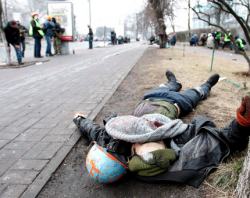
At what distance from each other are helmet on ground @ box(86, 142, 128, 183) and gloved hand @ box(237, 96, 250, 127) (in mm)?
1101

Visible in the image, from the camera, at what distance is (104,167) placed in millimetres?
1977

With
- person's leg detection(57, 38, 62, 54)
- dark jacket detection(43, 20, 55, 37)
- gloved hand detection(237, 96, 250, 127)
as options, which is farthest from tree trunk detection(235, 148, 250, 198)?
person's leg detection(57, 38, 62, 54)

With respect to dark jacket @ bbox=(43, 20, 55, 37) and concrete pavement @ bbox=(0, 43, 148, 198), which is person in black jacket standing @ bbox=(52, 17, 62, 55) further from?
concrete pavement @ bbox=(0, 43, 148, 198)

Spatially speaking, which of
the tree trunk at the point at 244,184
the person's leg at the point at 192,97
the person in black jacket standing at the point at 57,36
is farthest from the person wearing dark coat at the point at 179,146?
the person in black jacket standing at the point at 57,36

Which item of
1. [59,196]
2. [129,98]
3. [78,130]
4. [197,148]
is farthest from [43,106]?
[197,148]

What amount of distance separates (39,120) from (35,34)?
879cm

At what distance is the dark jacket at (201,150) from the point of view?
197 centimetres

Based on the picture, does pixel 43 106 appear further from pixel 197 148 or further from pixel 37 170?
pixel 197 148

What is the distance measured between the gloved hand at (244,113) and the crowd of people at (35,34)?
359 inches

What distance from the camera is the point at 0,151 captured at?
2.59 metres

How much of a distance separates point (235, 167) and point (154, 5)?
16.8 m

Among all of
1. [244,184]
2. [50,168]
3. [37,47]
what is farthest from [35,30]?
[244,184]

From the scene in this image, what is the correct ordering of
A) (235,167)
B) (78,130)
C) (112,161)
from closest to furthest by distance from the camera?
(235,167)
(112,161)
(78,130)

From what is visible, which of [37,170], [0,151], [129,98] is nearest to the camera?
[37,170]
